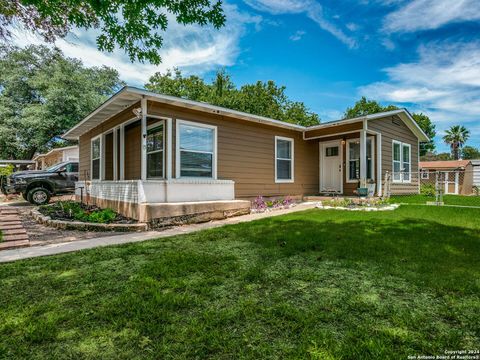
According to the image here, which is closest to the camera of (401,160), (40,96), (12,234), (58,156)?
A: (12,234)

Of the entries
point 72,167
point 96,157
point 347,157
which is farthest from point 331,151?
point 72,167

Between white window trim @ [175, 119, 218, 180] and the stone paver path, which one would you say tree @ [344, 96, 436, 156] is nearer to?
white window trim @ [175, 119, 218, 180]

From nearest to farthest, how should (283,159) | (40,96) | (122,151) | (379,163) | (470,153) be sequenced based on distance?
(122,151), (379,163), (283,159), (40,96), (470,153)

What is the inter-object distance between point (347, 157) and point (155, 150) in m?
7.42

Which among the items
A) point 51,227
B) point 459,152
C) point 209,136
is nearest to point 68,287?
point 51,227

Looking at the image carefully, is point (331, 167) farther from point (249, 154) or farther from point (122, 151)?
point (122, 151)

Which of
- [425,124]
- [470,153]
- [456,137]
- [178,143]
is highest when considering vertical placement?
[425,124]

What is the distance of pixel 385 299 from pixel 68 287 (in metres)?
3.01

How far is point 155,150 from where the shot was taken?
27.2ft

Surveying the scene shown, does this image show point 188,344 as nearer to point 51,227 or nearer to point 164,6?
point 164,6

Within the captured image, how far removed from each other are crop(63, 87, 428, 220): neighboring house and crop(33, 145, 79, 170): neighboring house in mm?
7465

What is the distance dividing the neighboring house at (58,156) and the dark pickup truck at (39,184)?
6.38 m

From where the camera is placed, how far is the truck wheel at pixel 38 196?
11.6 meters

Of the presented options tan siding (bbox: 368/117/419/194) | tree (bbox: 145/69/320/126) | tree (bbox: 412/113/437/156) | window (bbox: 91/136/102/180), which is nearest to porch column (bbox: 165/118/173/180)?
window (bbox: 91/136/102/180)
